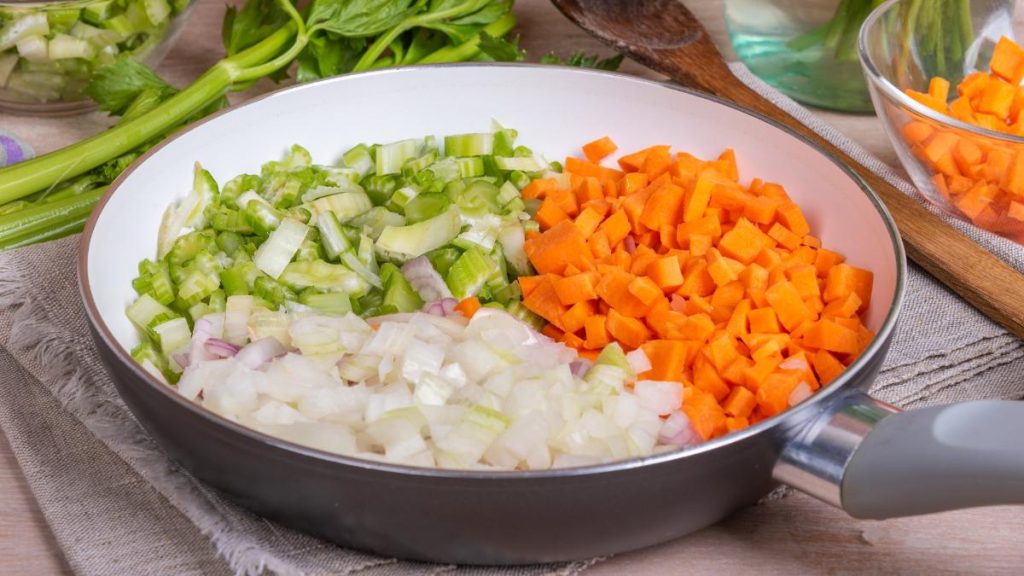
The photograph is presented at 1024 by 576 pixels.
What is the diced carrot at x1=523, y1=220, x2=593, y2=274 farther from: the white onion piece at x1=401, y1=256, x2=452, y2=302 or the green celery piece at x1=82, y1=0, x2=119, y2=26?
the green celery piece at x1=82, y1=0, x2=119, y2=26

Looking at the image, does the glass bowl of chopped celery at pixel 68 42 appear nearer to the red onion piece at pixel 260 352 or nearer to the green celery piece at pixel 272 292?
the green celery piece at pixel 272 292

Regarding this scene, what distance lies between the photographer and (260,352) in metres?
1.47

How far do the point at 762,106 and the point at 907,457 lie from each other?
3.75 ft

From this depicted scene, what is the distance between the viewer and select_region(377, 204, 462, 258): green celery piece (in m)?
1.73

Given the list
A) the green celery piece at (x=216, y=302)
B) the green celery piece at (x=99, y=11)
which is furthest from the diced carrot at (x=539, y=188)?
the green celery piece at (x=99, y=11)

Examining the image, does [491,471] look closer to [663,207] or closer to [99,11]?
[663,207]

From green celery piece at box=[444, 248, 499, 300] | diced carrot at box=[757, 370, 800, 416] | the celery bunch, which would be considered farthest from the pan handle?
the celery bunch

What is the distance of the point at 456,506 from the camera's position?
1.16m

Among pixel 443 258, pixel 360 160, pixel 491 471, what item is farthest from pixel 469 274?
pixel 491 471

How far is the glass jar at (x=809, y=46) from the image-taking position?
236cm

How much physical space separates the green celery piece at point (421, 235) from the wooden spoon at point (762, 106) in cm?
58

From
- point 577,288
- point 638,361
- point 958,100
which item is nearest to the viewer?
point 638,361

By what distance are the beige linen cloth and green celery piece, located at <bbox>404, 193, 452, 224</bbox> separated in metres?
0.52

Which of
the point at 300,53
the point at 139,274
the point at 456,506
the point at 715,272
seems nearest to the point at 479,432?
the point at 456,506
